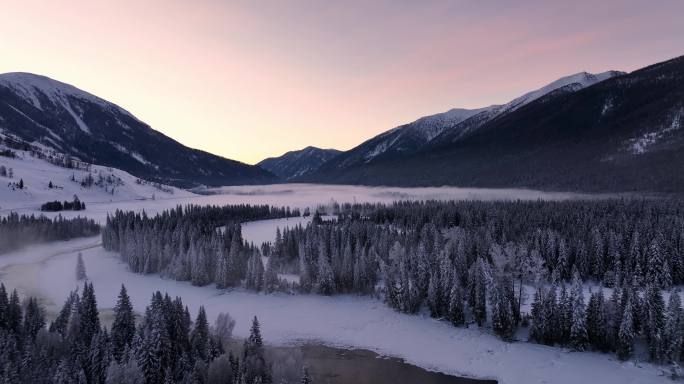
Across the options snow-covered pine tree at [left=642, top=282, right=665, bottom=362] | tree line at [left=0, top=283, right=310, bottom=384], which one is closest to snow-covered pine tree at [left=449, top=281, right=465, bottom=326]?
snow-covered pine tree at [left=642, top=282, right=665, bottom=362]

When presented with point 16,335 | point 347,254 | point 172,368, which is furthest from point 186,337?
point 347,254

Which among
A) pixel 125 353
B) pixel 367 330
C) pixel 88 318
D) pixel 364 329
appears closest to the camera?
pixel 125 353

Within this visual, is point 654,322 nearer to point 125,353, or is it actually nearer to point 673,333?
point 673,333

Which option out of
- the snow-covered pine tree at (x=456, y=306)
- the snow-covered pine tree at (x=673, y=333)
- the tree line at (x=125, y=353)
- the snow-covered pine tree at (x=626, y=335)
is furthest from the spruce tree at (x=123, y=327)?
the snow-covered pine tree at (x=673, y=333)

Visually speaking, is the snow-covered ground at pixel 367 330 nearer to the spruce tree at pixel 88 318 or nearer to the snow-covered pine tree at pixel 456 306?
the snow-covered pine tree at pixel 456 306

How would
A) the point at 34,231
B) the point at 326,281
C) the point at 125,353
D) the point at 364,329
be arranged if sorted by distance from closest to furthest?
the point at 125,353
the point at 364,329
the point at 326,281
the point at 34,231

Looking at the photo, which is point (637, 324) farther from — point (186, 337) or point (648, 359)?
point (186, 337)

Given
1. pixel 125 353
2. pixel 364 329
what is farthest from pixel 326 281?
pixel 125 353

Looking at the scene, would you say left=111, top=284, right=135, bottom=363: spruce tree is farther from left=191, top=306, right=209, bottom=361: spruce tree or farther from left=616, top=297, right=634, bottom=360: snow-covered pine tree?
left=616, top=297, right=634, bottom=360: snow-covered pine tree
